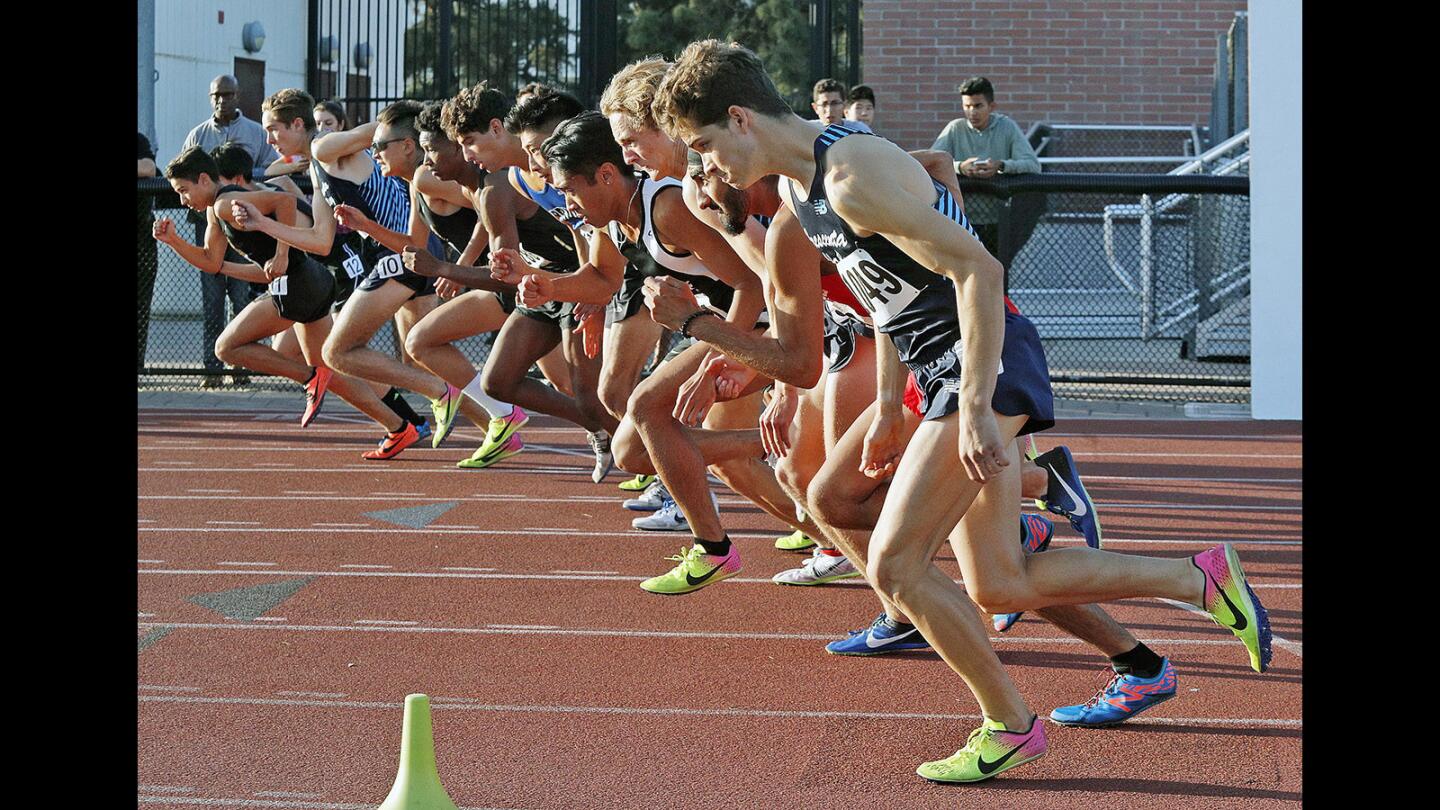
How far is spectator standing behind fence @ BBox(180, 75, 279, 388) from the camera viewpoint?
11531mm

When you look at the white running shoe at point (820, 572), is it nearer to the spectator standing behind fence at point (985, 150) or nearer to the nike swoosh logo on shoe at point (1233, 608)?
the nike swoosh logo on shoe at point (1233, 608)

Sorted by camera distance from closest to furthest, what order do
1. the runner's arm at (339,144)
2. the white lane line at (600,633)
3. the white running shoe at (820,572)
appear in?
the white lane line at (600,633) < the white running shoe at (820,572) < the runner's arm at (339,144)

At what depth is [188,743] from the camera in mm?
4242

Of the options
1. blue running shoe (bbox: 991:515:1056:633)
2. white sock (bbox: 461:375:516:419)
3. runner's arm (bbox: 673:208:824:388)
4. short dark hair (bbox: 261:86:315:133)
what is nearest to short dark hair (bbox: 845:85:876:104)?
short dark hair (bbox: 261:86:315:133)

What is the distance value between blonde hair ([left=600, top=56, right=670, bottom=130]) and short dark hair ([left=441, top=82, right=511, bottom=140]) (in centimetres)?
180

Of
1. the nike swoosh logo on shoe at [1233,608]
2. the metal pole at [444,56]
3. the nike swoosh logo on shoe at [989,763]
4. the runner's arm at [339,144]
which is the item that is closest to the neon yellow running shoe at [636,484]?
the runner's arm at [339,144]

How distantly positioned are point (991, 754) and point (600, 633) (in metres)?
1.84

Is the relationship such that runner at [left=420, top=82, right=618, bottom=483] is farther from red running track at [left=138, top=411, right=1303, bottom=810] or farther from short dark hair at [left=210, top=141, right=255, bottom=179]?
short dark hair at [left=210, top=141, right=255, bottom=179]

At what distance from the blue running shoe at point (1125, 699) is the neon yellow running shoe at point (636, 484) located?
3.87 metres

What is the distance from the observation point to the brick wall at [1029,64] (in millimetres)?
16062
